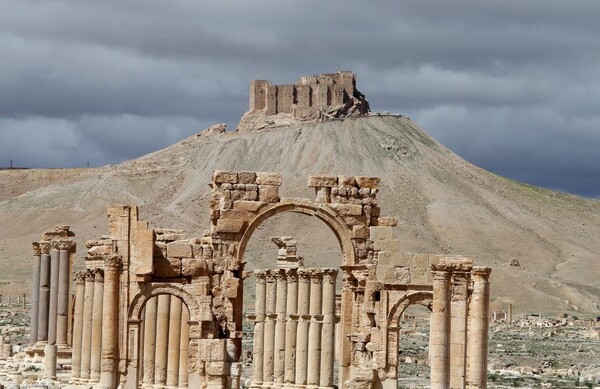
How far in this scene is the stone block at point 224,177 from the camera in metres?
43.7

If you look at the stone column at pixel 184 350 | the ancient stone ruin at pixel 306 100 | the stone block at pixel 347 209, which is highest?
the ancient stone ruin at pixel 306 100

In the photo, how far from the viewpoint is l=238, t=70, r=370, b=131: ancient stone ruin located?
603ft

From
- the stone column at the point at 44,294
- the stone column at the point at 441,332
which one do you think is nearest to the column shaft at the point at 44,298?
the stone column at the point at 44,294

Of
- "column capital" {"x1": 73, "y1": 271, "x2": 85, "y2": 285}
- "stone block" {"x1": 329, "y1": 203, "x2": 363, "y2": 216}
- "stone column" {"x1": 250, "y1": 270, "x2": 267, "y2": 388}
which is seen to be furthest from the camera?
"stone column" {"x1": 250, "y1": 270, "x2": 267, "y2": 388}

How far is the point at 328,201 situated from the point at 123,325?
23.8 feet

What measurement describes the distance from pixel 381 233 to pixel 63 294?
1470 centimetres

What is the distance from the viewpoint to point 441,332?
36562 millimetres

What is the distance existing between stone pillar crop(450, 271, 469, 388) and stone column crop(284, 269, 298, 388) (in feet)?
42.8

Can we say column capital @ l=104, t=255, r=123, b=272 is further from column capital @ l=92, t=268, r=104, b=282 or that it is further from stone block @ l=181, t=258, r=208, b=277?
stone block @ l=181, t=258, r=208, b=277

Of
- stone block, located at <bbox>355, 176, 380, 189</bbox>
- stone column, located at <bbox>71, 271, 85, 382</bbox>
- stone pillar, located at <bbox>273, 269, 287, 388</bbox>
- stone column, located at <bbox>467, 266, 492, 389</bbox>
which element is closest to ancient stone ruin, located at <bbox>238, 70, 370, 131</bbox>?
stone pillar, located at <bbox>273, 269, 287, 388</bbox>

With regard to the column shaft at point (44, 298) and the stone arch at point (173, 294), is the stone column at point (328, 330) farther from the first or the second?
the column shaft at point (44, 298)

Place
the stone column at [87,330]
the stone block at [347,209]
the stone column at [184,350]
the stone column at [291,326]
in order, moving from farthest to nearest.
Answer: the stone column at [291,326], the stone block at [347,209], the stone column at [87,330], the stone column at [184,350]

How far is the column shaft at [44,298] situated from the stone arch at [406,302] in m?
16.3

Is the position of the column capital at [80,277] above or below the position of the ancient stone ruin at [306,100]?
below
